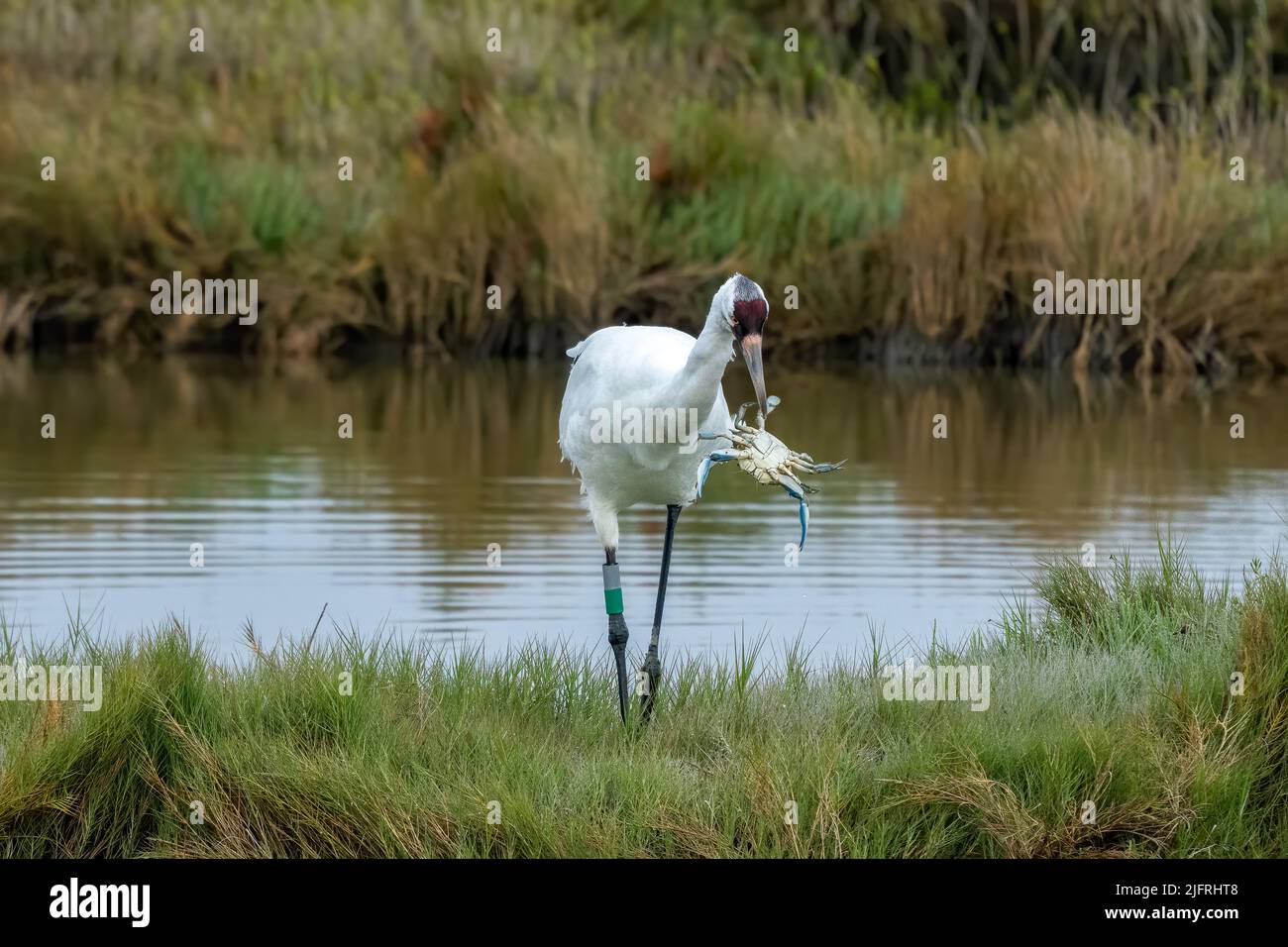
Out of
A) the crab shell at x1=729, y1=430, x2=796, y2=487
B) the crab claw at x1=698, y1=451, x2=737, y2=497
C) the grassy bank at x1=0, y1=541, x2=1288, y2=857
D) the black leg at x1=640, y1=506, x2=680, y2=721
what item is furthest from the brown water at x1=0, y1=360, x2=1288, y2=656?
the grassy bank at x1=0, y1=541, x2=1288, y2=857

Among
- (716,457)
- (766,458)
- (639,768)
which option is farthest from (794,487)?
(639,768)

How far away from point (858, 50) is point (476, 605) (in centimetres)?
2353

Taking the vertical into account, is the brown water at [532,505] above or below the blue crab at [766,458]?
below

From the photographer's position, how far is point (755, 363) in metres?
6.44

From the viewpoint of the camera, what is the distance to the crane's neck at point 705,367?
6.71m

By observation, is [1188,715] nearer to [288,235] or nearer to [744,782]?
[744,782]

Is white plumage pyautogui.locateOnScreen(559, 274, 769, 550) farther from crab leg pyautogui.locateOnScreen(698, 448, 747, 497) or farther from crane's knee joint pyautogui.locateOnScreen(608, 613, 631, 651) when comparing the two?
crane's knee joint pyautogui.locateOnScreen(608, 613, 631, 651)

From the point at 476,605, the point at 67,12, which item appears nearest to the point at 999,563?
the point at 476,605

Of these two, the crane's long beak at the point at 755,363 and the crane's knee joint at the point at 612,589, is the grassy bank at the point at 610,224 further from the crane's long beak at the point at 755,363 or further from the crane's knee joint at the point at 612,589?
the crane's long beak at the point at 755,363

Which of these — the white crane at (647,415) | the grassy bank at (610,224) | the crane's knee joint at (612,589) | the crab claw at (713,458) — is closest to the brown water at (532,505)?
the crane's knee joint at (612,589)

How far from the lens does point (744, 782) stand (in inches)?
234

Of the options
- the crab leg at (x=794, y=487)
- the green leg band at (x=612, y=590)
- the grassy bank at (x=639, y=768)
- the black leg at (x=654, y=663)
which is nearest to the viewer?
the grassy bank at (x=639, y=768)

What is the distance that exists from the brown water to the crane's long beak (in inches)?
63.9

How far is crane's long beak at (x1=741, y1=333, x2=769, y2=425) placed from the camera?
6316mm
